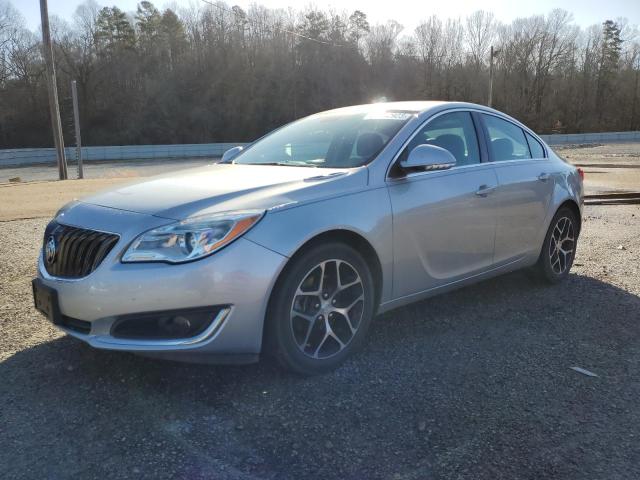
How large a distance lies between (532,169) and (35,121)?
251 feet

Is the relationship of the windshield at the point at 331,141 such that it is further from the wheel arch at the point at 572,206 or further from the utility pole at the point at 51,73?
the utility pole at the point at 51,73

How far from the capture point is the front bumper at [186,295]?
274 cm

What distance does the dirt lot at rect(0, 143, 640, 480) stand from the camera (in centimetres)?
244

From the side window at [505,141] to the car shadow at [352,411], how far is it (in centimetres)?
148

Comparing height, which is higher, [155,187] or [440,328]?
[155,187]

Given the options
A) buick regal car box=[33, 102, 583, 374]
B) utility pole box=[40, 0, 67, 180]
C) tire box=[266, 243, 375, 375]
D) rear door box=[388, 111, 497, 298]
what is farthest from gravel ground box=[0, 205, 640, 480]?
utility pole box=[40, 0, 67, 180]

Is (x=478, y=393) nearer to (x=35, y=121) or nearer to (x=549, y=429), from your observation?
(x=549, y=429)

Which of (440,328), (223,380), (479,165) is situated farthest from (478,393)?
(479,165)

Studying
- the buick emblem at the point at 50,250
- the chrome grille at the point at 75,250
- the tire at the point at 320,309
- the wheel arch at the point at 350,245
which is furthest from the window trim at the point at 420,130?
the buick emblem at the point at 50,250

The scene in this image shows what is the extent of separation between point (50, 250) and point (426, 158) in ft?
7.73

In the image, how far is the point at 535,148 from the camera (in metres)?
5.14

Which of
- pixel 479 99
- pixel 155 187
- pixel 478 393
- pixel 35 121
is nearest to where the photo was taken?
pixel 478 393

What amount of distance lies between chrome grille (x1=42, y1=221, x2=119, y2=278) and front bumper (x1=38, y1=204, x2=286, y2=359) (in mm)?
66

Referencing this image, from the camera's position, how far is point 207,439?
261 centimetres
